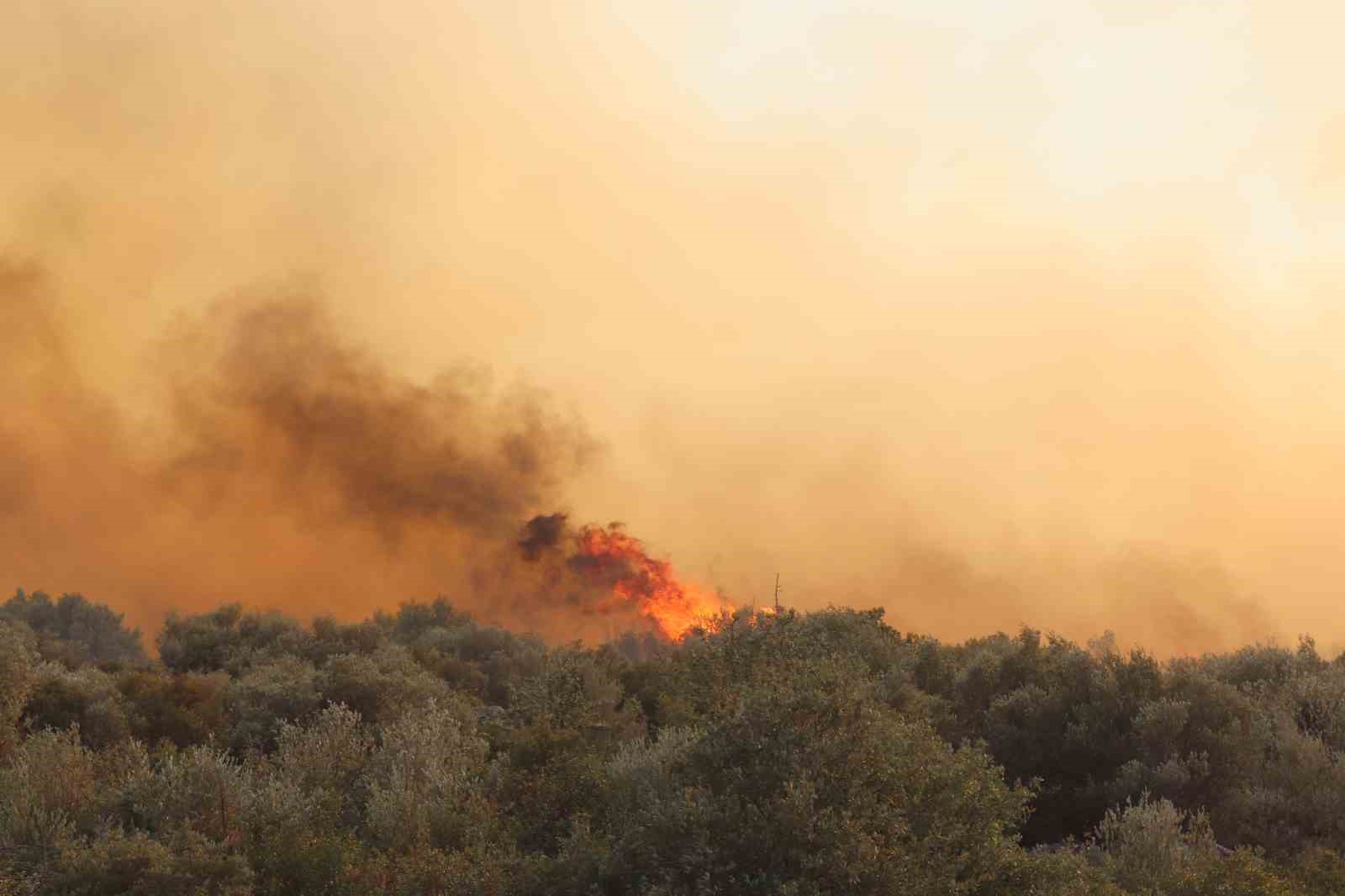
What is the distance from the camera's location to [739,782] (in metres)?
18.2

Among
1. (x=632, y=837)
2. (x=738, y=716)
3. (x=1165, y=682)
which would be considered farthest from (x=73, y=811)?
(x=1165, y=682)

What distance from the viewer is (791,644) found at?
98.3 ft

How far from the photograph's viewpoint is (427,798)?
27250mm

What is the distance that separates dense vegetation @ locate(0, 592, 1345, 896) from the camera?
18328 mm

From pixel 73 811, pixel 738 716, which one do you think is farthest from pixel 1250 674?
pixel 73 811

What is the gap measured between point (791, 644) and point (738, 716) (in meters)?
11.3

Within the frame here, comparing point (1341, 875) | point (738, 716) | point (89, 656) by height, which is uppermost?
point (89, 656)

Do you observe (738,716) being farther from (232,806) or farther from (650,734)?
(650,734)

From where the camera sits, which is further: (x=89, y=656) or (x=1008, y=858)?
(x=89, y=656)

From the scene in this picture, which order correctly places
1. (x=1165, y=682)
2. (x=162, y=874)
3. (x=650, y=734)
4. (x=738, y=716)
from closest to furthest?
(x=738, y=716) → (x=162, y=874) → (x=1165, y=682) → (x=650, y=734)

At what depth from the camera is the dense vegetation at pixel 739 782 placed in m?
18.3

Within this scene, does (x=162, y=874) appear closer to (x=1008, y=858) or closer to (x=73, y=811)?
(x=73, y=811)

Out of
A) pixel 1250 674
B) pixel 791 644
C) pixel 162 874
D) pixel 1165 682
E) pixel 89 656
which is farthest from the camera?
pixel 89 656

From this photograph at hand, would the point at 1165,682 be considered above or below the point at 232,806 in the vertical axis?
above
